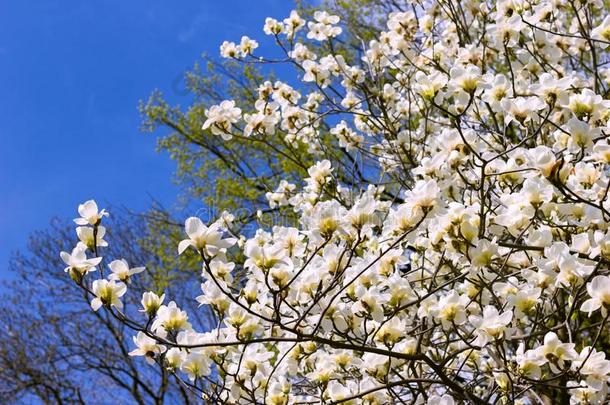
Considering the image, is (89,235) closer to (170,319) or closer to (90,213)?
(90,213)

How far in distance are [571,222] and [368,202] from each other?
0.92 metres

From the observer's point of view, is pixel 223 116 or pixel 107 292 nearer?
pixel 107 292

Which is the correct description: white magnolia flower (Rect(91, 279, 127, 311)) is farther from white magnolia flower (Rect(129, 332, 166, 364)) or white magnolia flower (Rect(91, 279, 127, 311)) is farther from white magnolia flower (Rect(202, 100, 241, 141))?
white magnolia flower (Rect(202, 100, 241, 141))

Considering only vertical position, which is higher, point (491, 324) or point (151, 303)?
point (151, 303)

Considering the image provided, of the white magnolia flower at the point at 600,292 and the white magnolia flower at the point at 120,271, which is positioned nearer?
the white magnolia flower at the point at 600,292

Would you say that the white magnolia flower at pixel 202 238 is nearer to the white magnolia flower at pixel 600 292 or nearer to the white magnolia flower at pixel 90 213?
the white magnolia flower at pixel 90 213

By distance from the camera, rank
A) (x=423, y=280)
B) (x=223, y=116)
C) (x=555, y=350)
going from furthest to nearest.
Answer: (x=223, y=116) < (x=423, y=280) < (x=555, y=350)

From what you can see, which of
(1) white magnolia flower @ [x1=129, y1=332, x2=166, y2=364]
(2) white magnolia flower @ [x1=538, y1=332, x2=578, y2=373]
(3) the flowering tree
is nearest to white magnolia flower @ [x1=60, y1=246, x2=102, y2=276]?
(3) the flowering tree

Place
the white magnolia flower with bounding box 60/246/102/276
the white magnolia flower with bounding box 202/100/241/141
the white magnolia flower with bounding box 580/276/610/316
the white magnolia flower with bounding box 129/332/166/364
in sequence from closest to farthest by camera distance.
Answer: the white magnolia flower with bounding box 580/276/610/316 < the white magnolia flower with bounding box 60/246/102/276 < the white magnolia flower with bounding box 129/332/166/364 < the white magnolia flower with bounding box 202/100/241/141

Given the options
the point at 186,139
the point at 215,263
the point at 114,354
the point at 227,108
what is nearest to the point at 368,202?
the point at 215,263

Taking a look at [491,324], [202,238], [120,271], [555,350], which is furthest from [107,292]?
[555,350]

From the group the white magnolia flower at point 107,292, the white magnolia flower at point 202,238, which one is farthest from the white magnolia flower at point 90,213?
the white magnolia flower at point 202,238

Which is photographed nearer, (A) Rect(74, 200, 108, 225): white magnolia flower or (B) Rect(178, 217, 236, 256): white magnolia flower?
(B) Rect(178, 217, 236, 256): white magnolia flower

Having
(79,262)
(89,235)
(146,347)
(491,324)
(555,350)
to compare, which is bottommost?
(555,350)
